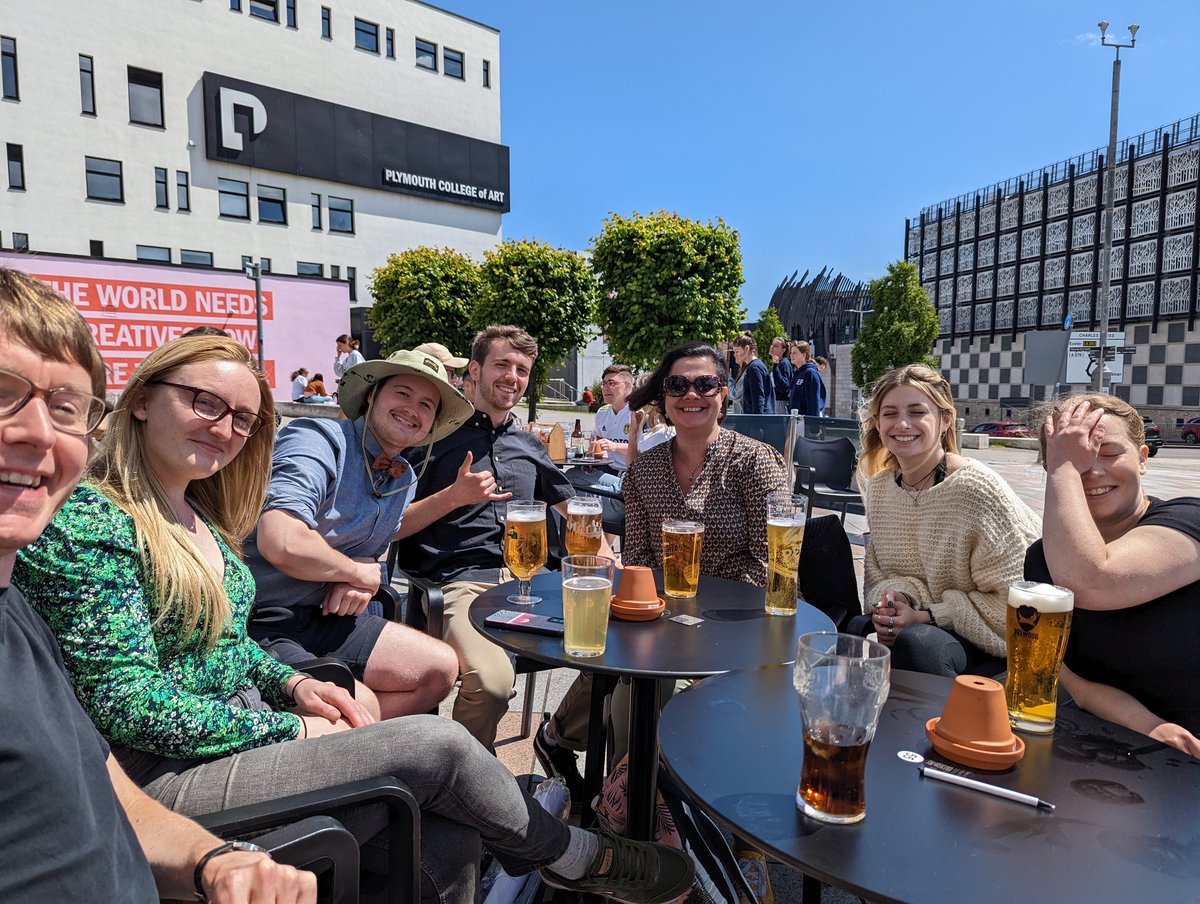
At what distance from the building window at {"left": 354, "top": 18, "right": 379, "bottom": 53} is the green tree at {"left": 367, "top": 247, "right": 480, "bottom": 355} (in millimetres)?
11027

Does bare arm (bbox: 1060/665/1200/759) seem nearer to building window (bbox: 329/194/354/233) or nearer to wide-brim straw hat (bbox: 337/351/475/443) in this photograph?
wide-brim straw hat (bbox: 337/351/475/443)

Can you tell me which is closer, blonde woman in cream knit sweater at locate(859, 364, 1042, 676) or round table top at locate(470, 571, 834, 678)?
round table top at locate(470, 571, 834, 678)

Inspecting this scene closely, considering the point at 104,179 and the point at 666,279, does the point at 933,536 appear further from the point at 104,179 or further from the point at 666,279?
the point at 104,179

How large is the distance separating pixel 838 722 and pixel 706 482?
1576 mm

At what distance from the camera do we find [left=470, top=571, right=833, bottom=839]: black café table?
164cm

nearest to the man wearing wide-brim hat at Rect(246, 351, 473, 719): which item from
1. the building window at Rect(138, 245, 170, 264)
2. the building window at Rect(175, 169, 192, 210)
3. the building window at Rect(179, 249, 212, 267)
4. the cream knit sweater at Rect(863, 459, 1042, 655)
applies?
the cream knit sweater at Rect(863, 459, 1042, 655)

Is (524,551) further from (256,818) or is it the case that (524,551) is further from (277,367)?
(277,367)

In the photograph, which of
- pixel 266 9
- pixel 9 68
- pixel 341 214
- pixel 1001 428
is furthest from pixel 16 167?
pixel 1001 428

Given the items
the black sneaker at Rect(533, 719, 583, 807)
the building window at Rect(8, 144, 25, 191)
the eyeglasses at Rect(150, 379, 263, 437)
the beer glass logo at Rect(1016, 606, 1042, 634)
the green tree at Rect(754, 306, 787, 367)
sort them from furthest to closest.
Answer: the green tree at Rect(754, 306, 787, 367) → the building window at Rect(8, 144, 25, 191) → the black sneaker at Rect(533, 719, 583, 807) → the eyeglasses at Rect(150, 379, 263, 437) → the beer glass logo at Rect(1016, 606, 1042, 634)

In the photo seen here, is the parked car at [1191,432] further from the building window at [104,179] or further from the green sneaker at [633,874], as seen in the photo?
the building window at [104,179]

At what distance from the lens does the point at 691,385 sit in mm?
2572

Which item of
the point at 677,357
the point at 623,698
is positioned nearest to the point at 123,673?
the point at 623,698

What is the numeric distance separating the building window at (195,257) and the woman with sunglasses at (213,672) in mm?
27254

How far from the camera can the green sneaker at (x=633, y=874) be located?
5.36 feet
